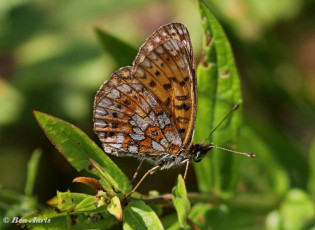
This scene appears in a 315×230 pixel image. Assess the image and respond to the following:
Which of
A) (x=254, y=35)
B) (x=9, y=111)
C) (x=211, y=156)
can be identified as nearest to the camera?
(x=211, y=156)

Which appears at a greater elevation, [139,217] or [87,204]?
[87,204]

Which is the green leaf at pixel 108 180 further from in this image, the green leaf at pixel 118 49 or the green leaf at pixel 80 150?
the green leaf at pixel 118 49

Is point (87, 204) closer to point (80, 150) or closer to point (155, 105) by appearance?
point (80, 150)

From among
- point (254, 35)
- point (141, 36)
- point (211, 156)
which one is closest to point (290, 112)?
point (254, 35)

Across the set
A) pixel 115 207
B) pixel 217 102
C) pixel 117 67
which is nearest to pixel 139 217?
pixel 115 207

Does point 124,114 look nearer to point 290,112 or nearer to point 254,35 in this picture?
point 254,35
